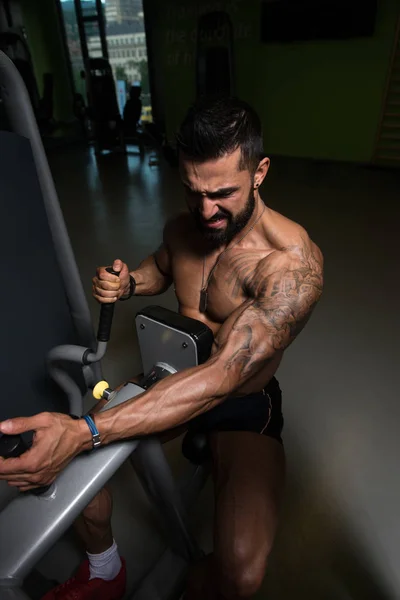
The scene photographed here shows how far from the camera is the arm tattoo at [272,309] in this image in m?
0.88

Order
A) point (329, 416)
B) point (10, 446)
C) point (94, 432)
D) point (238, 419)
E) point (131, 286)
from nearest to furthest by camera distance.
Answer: point (10, 446), point (94, 432), point (238, 419), point (131, 286), point (329, 416)

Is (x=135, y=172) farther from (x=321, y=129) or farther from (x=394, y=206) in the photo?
(x=394, y=206)

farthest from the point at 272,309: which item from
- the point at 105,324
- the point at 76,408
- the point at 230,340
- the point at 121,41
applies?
the point at 121,41

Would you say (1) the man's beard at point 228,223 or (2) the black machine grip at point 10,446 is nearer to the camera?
(2) the black machine grip at point 10,446

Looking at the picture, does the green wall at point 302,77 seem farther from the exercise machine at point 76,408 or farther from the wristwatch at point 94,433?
the wristwatch at point 94,433

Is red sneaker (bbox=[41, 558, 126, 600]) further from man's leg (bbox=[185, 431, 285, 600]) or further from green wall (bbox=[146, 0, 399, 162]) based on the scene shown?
green wall (bbox=[146, 0, 399, 162])

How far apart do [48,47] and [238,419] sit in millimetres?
7536

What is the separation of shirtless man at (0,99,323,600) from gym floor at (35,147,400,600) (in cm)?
29

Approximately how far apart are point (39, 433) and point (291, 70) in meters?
5.27

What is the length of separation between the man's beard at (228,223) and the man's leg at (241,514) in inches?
19.9

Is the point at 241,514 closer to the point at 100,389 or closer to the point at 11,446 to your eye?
the point at 100,389

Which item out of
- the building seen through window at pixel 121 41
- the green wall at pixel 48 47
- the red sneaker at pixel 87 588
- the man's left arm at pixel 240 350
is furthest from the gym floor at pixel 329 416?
the green wall at pixel 48 47

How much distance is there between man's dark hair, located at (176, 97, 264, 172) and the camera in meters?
0.84

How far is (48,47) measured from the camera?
6531 mm
